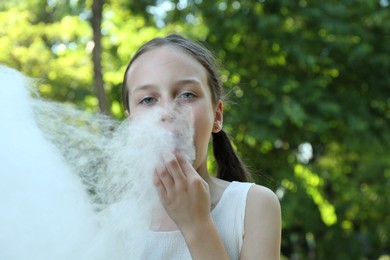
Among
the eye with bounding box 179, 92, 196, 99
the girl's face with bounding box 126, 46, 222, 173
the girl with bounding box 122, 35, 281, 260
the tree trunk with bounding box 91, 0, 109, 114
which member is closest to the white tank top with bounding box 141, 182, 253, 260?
the girl with bounding box 122, 35, 281, 260

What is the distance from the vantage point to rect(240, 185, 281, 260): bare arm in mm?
1309

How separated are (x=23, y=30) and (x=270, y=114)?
326cm

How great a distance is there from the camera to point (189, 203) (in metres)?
1.16

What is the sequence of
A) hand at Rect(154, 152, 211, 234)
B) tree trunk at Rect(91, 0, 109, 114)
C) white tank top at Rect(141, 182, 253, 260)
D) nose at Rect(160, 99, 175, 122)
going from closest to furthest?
hand at Rect(154, 152, 211, 234), nose at Rect(160, 99, 175, 122), white tank top at Rect(141, 182, 253, 260), tree trunk at Rect(91, 0, 109, 114)

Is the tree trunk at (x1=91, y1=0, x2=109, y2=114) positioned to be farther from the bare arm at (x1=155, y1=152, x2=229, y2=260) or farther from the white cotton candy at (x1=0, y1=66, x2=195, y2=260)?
the bare arm at (x1=155, y1=152, x2=229, y2=260)

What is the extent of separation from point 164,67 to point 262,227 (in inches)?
16.5

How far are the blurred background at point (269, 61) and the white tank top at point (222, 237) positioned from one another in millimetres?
5147

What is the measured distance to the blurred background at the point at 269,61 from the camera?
6.89 metres

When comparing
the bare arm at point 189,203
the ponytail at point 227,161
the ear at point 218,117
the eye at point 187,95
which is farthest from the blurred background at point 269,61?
the bare arm at point 189,203

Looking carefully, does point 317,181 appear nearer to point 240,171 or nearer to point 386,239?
point 386,239

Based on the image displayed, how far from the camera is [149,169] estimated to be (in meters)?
1.19

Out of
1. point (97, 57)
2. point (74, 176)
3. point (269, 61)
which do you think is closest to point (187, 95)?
point (74, 176)

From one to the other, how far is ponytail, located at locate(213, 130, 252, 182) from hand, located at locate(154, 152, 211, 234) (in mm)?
595

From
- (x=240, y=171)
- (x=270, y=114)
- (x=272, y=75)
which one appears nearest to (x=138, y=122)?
(x=240, y=171)
